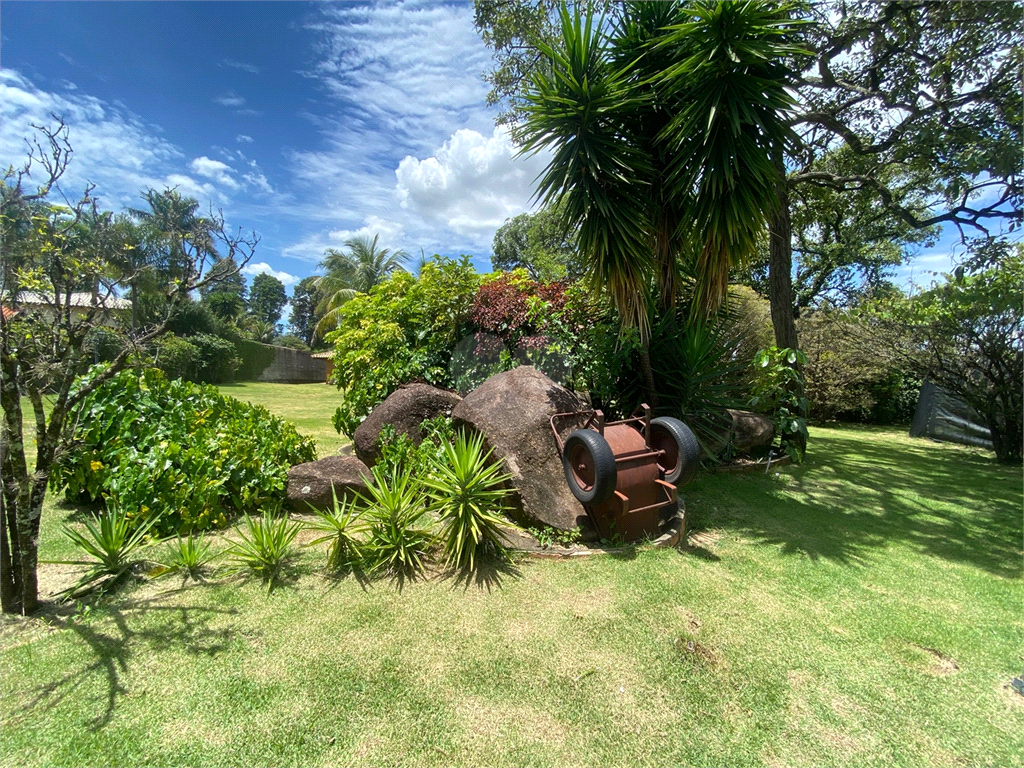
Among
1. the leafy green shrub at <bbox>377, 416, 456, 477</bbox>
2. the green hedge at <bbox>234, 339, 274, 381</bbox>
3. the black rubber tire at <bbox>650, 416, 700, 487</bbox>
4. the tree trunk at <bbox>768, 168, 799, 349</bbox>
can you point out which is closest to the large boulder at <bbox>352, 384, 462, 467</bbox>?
the leafy green shrub at <bbox>377, 416, 456, 477</bbox>

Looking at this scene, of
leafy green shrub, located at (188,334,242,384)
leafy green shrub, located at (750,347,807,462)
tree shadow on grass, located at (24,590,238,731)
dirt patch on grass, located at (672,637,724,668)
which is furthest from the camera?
leafy green shrub, located at (188,334,242,384)

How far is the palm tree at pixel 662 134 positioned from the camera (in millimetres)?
4879

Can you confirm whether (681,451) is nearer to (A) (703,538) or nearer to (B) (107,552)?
(A) (703,538)

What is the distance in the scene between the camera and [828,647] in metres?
2.77

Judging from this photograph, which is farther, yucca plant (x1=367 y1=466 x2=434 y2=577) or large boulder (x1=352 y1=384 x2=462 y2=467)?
large boulder (x1=352 y1=384 x2=462 y2=467)

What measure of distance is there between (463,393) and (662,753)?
16.7 feet

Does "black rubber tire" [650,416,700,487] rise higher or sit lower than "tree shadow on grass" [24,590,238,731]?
higher

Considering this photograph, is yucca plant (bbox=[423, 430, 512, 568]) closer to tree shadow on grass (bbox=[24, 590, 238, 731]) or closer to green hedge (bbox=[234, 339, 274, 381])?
tree shadow on grass (bbox=[24, 590, 238, 731])

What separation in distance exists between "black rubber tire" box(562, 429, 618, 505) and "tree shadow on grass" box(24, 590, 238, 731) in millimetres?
2582

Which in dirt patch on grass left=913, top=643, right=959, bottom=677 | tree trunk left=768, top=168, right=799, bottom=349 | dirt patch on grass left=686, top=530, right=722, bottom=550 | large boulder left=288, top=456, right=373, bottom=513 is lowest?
dirt patch on grass left=913, top=643, right=959, bottom=677

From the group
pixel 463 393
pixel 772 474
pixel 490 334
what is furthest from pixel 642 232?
pixel 772 474

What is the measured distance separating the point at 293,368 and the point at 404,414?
27.0m

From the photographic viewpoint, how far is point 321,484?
4.50 m

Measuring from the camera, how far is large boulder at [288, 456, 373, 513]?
4.48m
